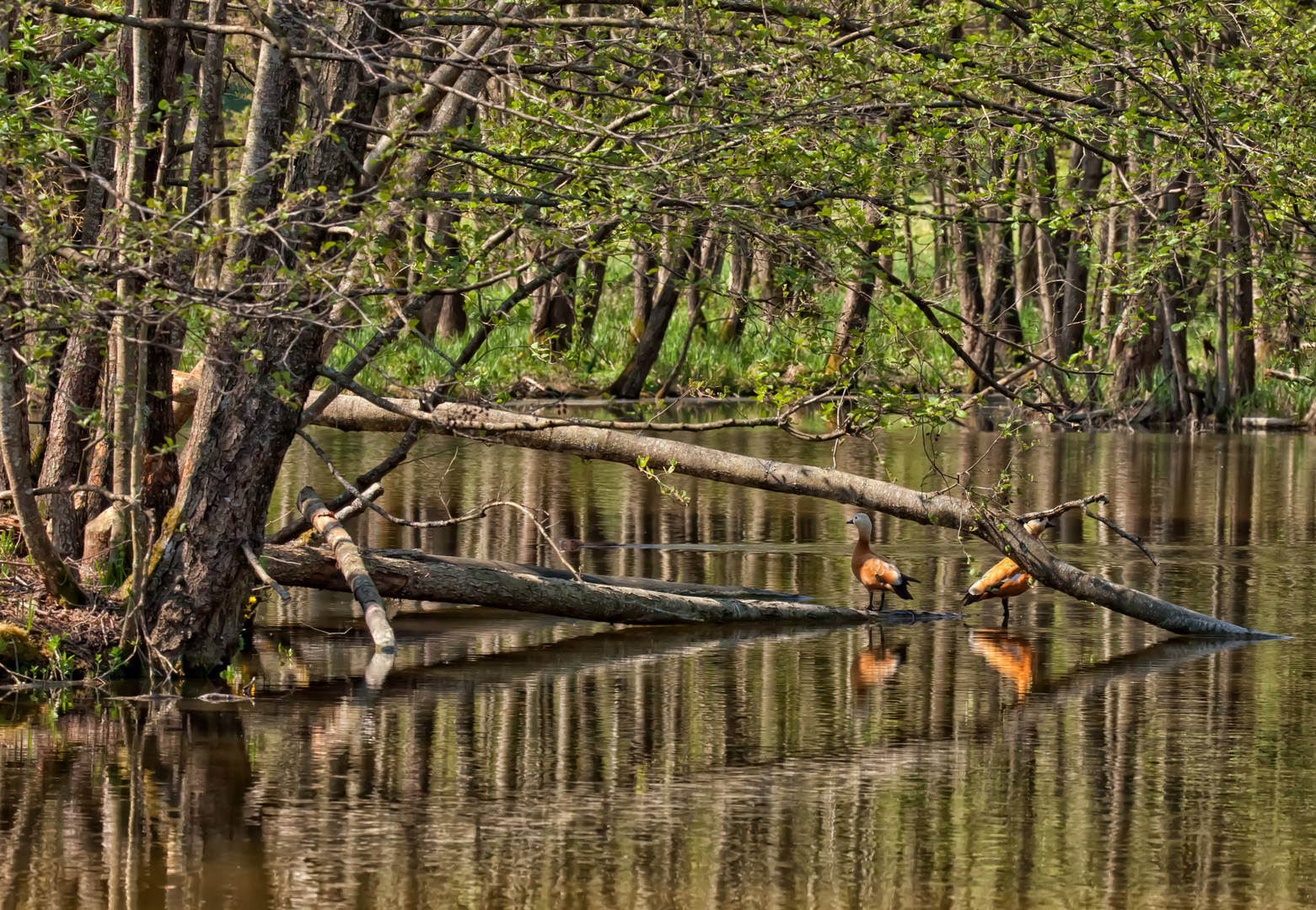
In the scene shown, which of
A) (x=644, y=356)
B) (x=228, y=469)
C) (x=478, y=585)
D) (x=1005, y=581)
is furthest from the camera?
(x=644, y=356)

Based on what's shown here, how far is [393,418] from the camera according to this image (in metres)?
11.4

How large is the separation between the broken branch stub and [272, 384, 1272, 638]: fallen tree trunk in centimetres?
70

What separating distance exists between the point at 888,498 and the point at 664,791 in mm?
3968

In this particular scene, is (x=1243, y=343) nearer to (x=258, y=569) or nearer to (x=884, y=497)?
(x=884, y=497)

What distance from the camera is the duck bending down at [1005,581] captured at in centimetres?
1168

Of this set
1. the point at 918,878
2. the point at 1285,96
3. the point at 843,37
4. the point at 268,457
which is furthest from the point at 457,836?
the point at 1285,96

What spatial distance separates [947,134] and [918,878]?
4.84 meters

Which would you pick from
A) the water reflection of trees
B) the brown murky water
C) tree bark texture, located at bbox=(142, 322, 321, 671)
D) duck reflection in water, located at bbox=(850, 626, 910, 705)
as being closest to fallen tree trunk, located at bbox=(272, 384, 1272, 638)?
the brown murky water

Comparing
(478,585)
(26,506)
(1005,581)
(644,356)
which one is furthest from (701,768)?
(644,356)

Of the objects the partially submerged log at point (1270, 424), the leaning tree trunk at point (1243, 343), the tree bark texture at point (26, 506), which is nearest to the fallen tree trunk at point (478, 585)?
the tree bark texture at point (26, 506)

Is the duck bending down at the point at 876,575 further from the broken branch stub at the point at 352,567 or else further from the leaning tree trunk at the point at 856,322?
the broken branch stub at the point at 352,567

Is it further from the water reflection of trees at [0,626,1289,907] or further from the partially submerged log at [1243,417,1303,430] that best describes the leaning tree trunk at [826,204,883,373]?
the partially submerged log at [1243,417,1303,430]

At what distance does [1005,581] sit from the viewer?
1170cm

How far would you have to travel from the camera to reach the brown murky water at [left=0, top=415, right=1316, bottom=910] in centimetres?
611
